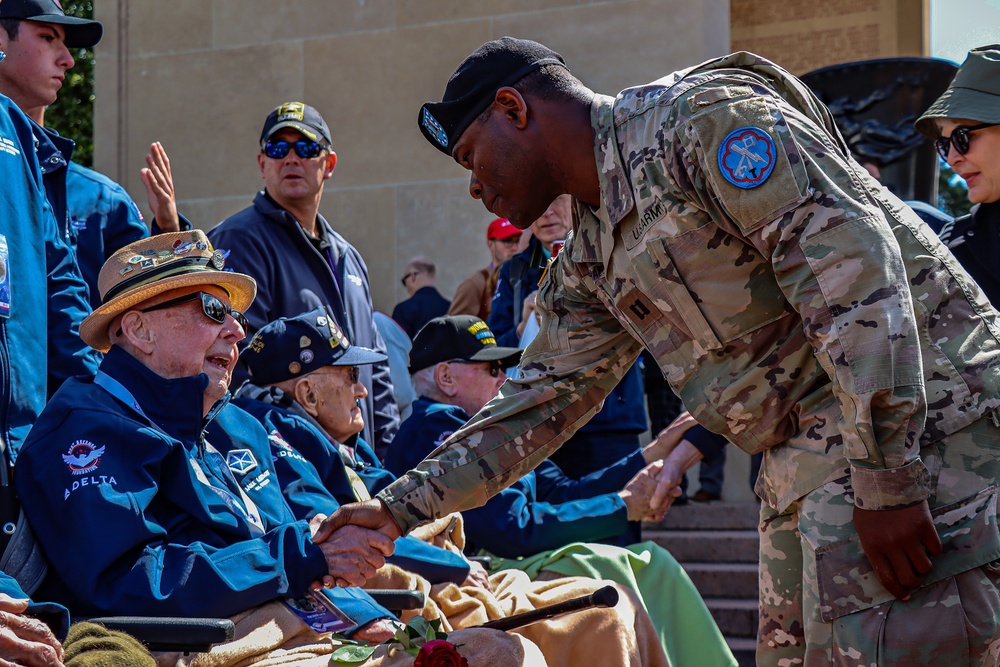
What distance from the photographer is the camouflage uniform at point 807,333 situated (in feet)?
7.27

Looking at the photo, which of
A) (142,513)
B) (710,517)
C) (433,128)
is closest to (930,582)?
(433,128)

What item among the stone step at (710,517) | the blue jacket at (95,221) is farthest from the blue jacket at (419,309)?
the blue jacket at (95,221)

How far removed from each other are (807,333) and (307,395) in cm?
265

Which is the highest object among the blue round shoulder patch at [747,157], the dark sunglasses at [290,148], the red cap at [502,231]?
the dark sunglasses at [290,148]

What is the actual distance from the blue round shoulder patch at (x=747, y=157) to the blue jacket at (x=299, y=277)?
308cm

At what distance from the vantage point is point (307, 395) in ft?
15.0

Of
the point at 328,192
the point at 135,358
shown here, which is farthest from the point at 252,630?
the point at 328,192

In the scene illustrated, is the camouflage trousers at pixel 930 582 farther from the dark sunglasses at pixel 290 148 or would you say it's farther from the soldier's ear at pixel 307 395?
the dark sunglasses at pixel 290 148

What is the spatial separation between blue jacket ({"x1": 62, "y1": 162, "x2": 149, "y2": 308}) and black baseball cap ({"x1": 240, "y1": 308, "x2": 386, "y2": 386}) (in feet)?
1.92

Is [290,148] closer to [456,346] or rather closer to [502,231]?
[456,346]

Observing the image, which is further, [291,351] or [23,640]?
[291,351]

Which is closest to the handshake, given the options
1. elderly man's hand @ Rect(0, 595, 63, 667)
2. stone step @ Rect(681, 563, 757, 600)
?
stone step @ Rect(681, 563, 757, 600)

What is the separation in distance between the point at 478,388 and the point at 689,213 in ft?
9.01

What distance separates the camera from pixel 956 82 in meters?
4.10
